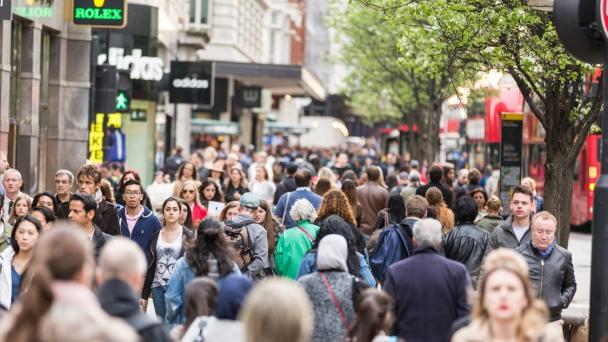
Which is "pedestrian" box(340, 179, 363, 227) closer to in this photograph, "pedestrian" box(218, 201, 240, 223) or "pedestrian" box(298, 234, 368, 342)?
"pedestrian" box(218, 201, 240, 223)

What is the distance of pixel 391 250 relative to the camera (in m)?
14.0

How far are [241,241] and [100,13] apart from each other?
10.8 m

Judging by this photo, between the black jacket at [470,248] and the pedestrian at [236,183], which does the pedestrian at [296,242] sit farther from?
the pedestrian at [236,183]

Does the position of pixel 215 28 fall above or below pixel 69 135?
above

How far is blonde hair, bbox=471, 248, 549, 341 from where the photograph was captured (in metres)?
7.20

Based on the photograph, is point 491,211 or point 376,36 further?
point 376,36

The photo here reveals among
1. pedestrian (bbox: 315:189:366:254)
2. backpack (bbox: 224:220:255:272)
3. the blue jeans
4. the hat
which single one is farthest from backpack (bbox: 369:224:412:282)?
the blue jeans

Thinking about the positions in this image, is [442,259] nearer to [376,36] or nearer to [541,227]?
[541,227]

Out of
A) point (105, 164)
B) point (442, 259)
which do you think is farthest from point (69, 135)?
point (442, 259)

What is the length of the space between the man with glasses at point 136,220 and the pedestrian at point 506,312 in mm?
7230

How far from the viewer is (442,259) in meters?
9.70

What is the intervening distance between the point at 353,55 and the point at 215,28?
10524mm

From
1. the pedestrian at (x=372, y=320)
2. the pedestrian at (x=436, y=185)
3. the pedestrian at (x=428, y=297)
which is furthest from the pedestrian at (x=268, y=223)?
the pedestrian at (x=372, y=320)

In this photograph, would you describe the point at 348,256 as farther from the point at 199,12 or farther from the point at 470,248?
→ the point at 199,12
